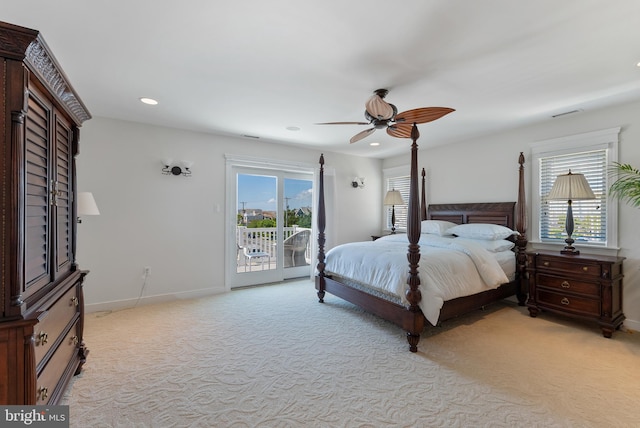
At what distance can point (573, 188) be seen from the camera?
309 centimetres

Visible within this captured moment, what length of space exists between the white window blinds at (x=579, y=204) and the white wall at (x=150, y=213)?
4.04 m

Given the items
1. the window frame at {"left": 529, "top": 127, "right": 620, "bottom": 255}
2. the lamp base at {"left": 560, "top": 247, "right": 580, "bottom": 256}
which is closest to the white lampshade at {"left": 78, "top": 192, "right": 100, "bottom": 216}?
the lamp base at {"left": 560, "top": 247, "right": 580, "bottom": 256}

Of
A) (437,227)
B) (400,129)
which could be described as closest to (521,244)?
(437,227)

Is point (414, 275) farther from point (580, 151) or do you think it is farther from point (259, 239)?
point (259, 239)

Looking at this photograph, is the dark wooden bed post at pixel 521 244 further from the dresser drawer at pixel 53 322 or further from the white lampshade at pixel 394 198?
the dresser drawer at pixel 53 322

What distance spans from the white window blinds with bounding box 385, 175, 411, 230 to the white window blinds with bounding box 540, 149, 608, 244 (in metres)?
2.29

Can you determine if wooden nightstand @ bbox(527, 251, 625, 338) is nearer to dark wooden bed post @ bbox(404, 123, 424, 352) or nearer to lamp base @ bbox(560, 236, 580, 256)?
lamp base @ bbox(560, 236, 580, 256)

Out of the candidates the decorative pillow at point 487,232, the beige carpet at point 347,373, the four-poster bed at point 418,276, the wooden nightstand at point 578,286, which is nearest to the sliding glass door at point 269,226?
the four-poster bed at point 418,276

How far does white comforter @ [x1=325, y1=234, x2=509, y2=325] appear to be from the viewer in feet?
8.77

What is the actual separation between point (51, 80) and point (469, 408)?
3.11 metres

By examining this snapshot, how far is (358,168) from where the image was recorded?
591 cm

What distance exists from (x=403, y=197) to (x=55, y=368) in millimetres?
5403

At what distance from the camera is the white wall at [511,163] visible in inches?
120

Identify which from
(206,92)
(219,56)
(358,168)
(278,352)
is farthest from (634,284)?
(206,92)
